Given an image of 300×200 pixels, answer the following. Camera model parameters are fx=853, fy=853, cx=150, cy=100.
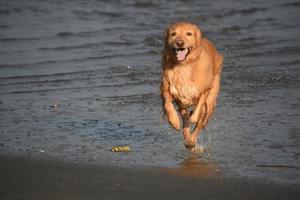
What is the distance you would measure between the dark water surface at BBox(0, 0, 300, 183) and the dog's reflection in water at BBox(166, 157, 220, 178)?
0.25 feet

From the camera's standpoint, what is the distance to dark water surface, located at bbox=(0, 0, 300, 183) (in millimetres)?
8078

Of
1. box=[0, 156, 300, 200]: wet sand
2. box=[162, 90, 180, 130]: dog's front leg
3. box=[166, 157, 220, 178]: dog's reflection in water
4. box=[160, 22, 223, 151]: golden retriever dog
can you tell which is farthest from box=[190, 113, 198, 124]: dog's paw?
box=[0, 156, 300, 200]: wet sand

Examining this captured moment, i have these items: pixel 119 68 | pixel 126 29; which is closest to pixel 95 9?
pixel 126 29

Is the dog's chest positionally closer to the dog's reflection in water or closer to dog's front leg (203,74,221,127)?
dog's front leg (203,74,221,127)

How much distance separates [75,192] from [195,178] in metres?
1.07

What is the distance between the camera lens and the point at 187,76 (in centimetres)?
852

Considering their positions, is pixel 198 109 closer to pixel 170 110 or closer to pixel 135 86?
pixel 170 110

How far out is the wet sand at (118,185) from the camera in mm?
6543

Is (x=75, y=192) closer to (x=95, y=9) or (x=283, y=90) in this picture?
(x=283, y=90)

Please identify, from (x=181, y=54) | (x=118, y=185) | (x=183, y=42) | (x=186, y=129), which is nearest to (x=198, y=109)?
(x=186, y=129)

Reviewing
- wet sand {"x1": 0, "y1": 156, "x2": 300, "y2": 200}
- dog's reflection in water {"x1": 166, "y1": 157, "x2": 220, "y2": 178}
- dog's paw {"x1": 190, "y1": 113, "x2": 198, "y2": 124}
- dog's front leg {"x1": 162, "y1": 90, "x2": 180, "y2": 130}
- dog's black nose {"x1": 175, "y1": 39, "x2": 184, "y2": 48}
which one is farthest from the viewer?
dog's paw {"x1": 190, "y1": 113, "x2": 198, "y2": 124}

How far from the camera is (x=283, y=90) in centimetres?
1040

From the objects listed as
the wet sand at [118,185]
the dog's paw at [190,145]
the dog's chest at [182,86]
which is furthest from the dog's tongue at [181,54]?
the wet sand at [118,185]

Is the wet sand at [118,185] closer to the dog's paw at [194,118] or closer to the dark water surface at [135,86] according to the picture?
the dark water surface at [135,86]
